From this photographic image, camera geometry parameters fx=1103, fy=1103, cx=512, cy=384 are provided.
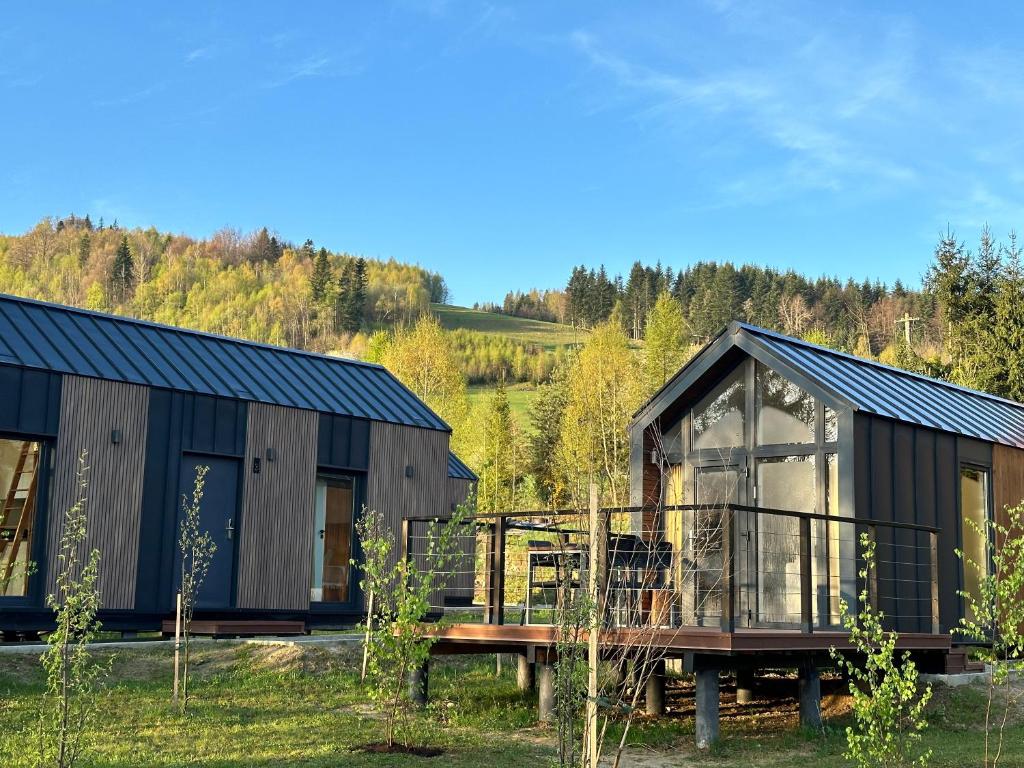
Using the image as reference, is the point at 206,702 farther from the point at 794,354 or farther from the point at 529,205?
the point at 529,205

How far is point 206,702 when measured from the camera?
1098 cm

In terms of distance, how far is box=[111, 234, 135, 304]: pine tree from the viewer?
273 feet

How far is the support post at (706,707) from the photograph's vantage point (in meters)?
9.52

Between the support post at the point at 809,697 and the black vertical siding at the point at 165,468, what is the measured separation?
809 centimetres

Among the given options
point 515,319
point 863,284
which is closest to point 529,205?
point 863,284

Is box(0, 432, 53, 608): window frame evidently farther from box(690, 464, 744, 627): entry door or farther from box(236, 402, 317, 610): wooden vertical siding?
box(690, 464, 744, 627): entry door

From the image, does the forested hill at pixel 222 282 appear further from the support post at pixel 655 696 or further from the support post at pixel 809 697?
the support post at pixel 809 697

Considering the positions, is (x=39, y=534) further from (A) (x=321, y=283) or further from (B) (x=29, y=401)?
(A) (x=321, y=283)

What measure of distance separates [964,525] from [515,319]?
78386 mm

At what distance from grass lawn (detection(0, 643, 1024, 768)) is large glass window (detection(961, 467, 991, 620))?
1926mm

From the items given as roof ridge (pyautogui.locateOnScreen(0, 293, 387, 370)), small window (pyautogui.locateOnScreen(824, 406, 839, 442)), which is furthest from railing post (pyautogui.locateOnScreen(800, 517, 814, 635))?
roof ridge (pyautogui.locateOnScreen(0, 293, 387, 370))

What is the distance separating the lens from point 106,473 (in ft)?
45.3

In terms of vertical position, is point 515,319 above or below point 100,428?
above

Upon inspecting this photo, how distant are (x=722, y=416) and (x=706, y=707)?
4.39 meters
